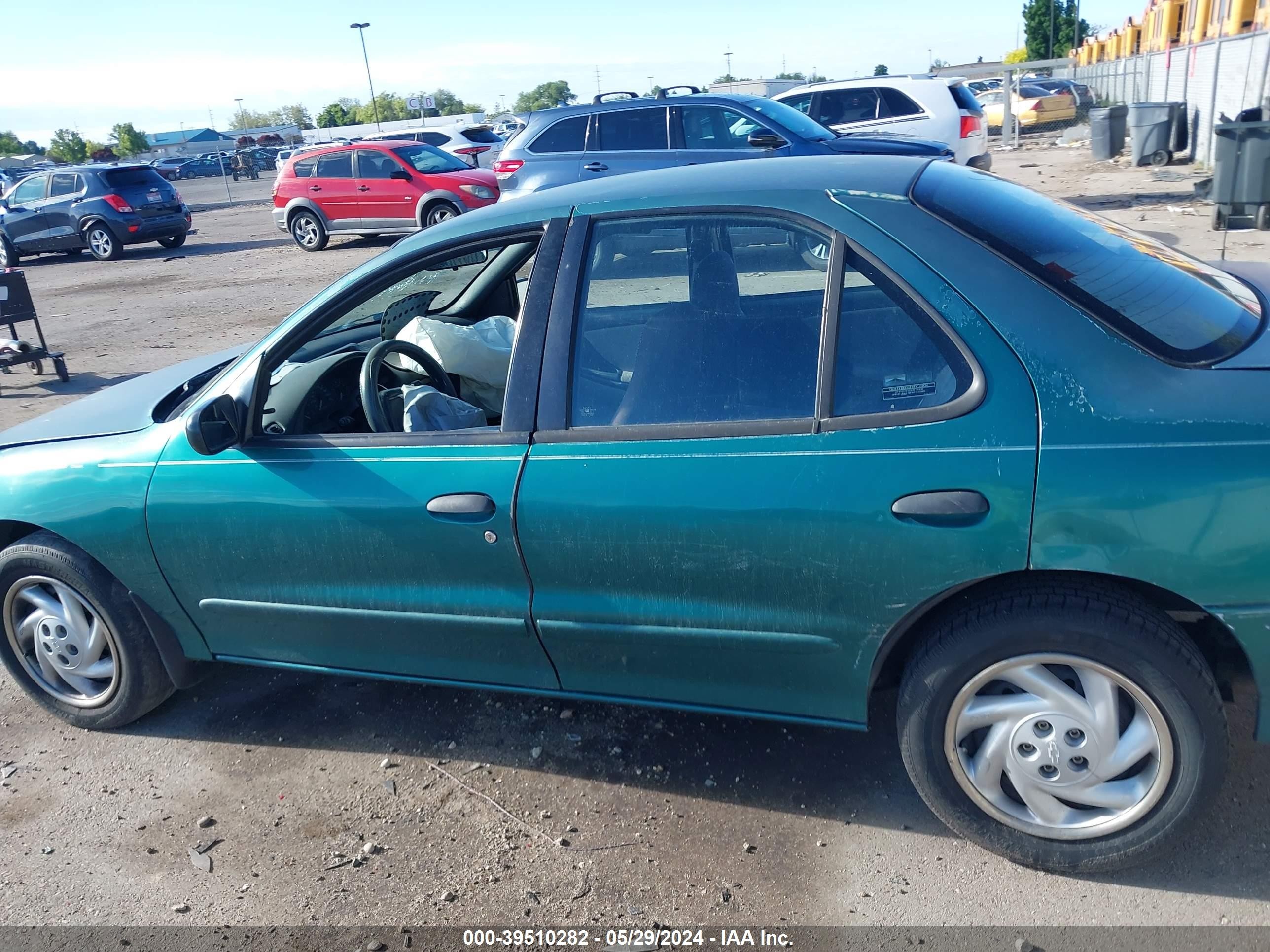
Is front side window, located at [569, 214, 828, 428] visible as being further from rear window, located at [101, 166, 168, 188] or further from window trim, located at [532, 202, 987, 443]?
rear window, located at [101, 166, 168, 188]

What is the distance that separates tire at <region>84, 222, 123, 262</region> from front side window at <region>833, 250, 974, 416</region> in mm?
20023

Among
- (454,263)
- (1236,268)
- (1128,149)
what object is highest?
(454,263)

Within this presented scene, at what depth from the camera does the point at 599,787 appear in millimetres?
3057

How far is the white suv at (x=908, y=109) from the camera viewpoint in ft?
47.0

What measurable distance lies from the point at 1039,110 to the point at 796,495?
3586cm

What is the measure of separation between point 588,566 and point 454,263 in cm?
115

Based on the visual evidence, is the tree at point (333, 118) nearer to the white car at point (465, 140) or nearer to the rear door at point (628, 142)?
the white car at point (465, 140)

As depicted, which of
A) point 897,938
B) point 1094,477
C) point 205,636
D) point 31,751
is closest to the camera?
point 1094,477

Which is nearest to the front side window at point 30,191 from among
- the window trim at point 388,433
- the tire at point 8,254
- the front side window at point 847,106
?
the tire at point 8,254

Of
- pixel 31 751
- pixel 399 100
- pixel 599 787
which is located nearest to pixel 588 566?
pixel 599 787

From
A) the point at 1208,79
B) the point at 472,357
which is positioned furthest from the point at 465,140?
the point at 472,357

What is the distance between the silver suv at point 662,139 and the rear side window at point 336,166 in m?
4.93

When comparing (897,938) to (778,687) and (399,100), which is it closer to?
(778,687)

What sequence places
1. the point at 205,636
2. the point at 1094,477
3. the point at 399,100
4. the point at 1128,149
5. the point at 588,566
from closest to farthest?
the point at 1094,477
the point at 588,566
the point at 205,636
the point at 1128,149
the point at 399,100
